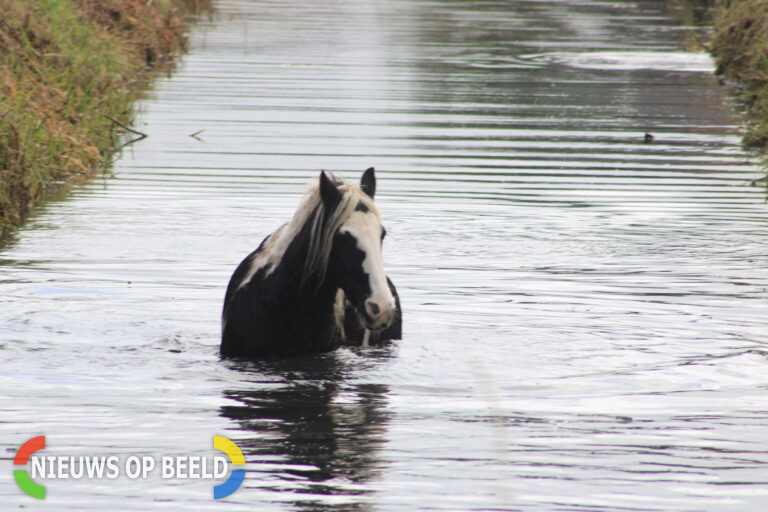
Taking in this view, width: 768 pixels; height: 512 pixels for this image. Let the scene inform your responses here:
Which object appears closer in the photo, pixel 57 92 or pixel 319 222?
pixel 319 222

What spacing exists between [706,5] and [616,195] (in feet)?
84.7

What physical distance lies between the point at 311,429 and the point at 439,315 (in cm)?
264

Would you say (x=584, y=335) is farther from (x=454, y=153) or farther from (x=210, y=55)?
(x=210, y=55)

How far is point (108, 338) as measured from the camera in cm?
808

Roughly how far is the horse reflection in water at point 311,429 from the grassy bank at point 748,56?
9.92m

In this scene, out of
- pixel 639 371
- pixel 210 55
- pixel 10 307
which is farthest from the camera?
pixel 210 55

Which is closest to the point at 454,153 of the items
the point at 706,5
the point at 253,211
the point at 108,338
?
the point at 253,211

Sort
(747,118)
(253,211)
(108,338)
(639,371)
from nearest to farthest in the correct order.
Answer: (639,371) → (108,338) → (253,211) → (747,118)
